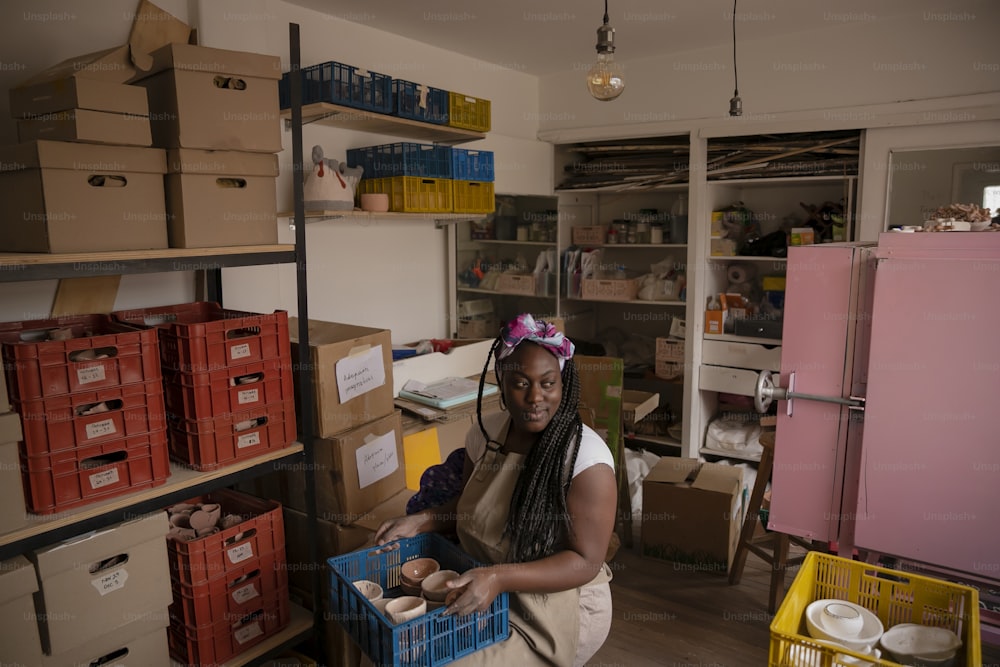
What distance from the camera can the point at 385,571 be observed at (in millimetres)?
1766

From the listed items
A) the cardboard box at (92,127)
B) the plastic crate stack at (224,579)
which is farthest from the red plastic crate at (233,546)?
the cardboard box at (92,127)

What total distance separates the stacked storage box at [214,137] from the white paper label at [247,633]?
4.04 ft

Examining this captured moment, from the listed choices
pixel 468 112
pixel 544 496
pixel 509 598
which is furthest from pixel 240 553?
pixel 468 112

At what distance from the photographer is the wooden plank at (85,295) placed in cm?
229

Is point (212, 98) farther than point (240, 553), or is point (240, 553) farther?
point (240, 553)

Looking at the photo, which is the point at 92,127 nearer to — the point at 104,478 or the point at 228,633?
the point at 104,478

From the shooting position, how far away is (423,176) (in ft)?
10.9

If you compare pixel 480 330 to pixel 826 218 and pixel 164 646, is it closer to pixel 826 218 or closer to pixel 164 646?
pixel 826 218

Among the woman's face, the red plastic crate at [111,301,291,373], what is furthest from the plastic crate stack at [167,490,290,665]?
the woman's face

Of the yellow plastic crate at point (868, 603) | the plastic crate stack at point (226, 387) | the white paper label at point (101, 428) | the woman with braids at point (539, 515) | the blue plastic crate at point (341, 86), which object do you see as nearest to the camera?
the yellow plastic crate at point (868, 603)

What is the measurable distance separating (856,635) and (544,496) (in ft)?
2.36

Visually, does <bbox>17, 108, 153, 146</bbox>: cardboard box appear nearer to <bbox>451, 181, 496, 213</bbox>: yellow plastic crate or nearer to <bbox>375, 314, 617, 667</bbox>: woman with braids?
<bbox>375, 314, 617, 667</bbox>: woman with braids

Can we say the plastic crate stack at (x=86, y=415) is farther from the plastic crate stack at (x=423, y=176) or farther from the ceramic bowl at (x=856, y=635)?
the ceramic bowl at (x=856, y=635)

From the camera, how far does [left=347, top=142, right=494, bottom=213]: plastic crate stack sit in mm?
3221
